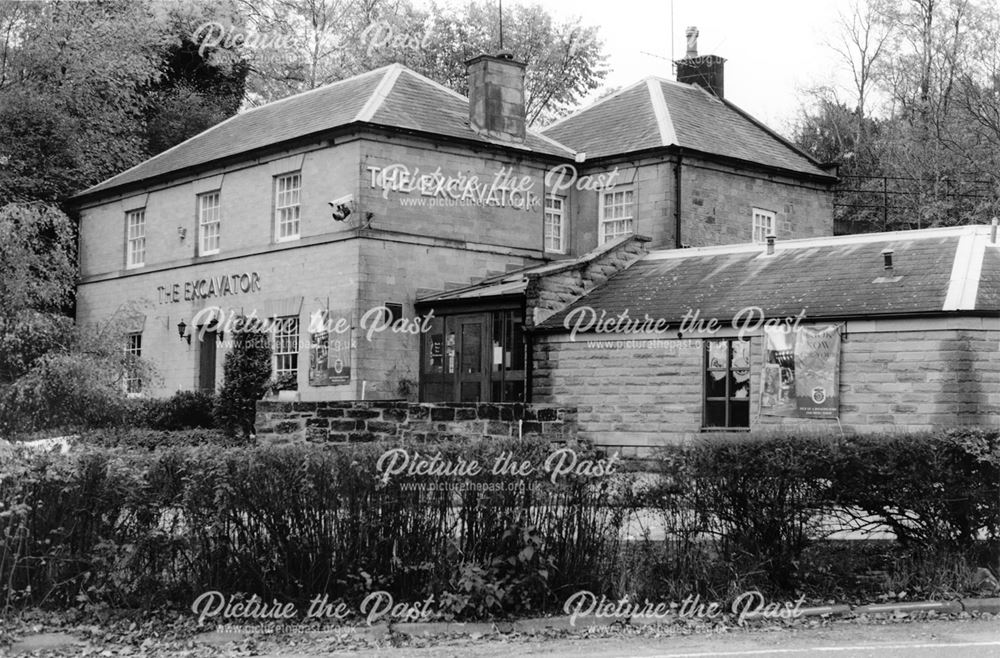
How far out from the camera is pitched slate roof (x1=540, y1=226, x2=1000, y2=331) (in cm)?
2062

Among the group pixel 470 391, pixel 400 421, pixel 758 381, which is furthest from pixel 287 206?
pixel 400 421

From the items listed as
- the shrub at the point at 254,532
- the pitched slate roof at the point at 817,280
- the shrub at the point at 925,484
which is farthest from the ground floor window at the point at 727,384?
the shrub at the point at 254,532

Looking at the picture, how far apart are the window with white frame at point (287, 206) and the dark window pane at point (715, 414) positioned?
10.8 m

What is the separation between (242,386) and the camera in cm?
2686

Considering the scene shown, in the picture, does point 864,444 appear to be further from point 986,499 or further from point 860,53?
point 860,53

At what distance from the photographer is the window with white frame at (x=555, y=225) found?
101 ft

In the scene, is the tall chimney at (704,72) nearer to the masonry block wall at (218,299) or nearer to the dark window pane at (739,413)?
the masonry block wall at (218,299)

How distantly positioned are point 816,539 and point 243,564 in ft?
16.4

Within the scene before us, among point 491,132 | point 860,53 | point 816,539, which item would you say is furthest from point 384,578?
point 860,53

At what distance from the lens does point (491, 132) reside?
96.0ft

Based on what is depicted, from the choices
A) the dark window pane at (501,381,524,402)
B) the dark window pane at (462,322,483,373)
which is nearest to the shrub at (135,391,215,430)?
the dark window pane at (462,322,483,373)

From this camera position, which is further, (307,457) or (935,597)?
(935,597)

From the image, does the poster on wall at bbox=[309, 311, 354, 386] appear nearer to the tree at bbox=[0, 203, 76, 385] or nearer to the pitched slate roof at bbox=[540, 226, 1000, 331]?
the pitched slate roof at bbox=[540, 226, 1000, 331]

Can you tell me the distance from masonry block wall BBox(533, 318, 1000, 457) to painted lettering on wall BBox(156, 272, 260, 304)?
8.32m
